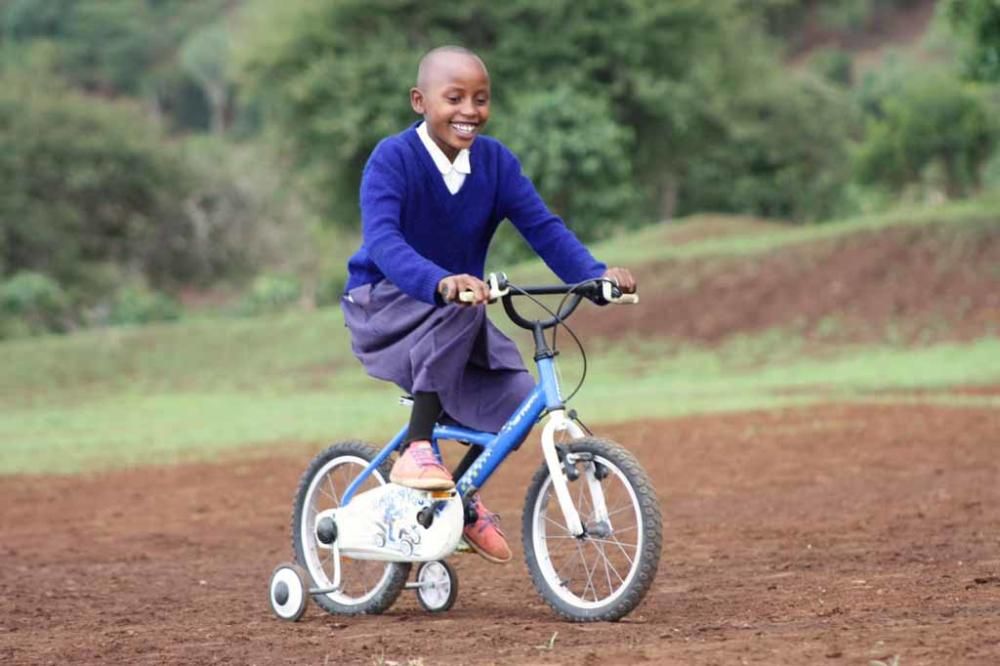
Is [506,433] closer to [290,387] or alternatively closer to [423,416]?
[423,416]

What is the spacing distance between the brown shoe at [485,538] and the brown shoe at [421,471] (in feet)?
0.79

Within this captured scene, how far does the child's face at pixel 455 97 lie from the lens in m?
6.53

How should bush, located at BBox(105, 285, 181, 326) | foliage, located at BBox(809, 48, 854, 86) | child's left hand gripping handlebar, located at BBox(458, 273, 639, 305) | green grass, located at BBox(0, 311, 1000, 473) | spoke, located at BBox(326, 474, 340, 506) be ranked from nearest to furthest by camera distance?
child's left hand gripping handlebar, located at BBox(458, 273, 639, 305) → spoke, located at BBox(326, 474, 340, 506) → green grass, located at BBox(0, 311, 1000, 473) → bush, located at BBox(105, 285, 181, 326) → foliage, located at BBox(809, 48, 854, 86)

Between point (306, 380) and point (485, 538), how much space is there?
66.1 ft

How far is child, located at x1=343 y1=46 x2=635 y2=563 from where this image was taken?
654cm

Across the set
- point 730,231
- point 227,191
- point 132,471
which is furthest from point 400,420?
point 227,191

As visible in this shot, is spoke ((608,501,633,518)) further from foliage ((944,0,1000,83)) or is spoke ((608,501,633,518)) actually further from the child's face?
foliage ((944,0,1000,83))

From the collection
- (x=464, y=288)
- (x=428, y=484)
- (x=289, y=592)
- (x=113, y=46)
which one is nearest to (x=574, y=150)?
(x=289, y=592)

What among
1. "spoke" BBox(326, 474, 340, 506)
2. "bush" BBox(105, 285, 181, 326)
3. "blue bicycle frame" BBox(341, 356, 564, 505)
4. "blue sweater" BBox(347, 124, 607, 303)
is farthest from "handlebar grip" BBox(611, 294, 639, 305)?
"bush" BBox(105, 285, 181, 326)

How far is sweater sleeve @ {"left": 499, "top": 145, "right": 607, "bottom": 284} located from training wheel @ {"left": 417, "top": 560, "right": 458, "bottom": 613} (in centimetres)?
132

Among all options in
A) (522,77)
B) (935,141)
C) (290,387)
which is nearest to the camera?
(290,387)

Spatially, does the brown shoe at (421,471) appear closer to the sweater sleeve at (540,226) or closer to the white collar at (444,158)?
the sweater sleeve at (540,226)

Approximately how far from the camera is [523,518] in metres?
6.59

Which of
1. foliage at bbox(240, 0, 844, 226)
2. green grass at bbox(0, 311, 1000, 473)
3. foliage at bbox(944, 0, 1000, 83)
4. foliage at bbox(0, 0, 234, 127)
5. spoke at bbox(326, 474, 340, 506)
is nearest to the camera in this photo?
spoke at bbox(326, 474, 340, 506)
